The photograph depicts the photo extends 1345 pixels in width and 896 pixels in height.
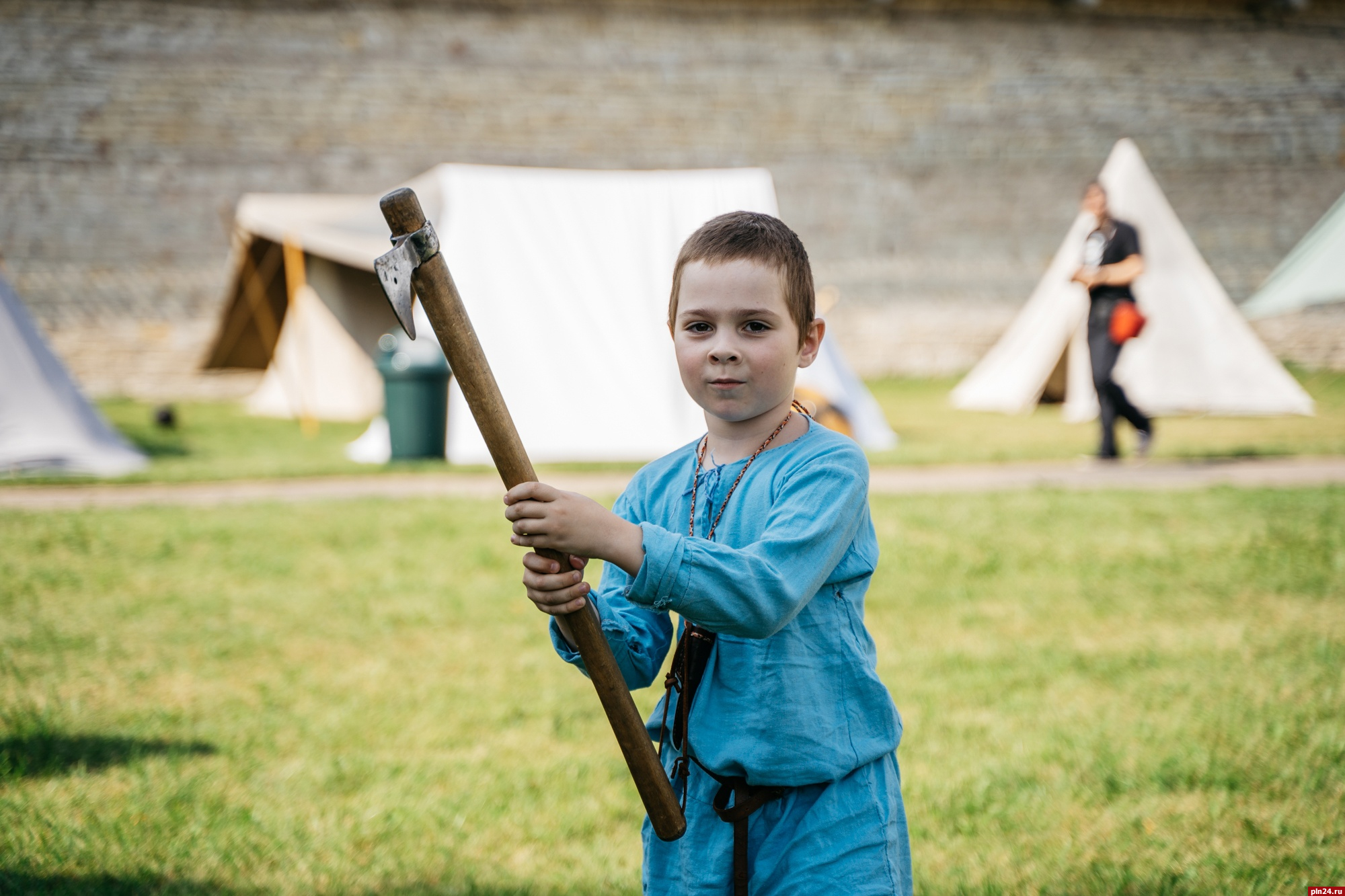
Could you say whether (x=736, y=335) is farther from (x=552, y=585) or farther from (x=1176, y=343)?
(x=1176, y=343)

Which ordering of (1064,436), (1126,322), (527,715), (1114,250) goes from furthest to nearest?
(1064,436), (1114,250), (1126,322), (527,715)

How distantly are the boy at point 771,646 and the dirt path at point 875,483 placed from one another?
17.1 feet

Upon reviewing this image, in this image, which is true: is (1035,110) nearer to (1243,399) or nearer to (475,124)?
(1243,399)

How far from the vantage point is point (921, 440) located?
32.0 feet

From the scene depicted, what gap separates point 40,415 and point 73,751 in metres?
6.27

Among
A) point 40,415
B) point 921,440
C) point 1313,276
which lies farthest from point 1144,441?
point 40,415

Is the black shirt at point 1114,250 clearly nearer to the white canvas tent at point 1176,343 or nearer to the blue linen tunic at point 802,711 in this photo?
the white canvas tent at point 1176,343

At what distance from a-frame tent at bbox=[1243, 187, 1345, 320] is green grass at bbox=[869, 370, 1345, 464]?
120 centimetres

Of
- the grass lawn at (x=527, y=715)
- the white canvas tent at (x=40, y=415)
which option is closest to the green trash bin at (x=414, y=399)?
the white canvas tent at (x=40, y=415)

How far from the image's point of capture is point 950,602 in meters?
4.48

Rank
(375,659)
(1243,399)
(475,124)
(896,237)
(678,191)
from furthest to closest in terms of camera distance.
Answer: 1. (896,237)
2. (475,124)
3. (1243,399)
4. (678,191)
5. (375,659)

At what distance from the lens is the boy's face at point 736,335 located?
145 centimetres

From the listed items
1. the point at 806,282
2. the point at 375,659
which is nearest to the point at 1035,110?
the point at 375,659

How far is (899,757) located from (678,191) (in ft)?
22.8
